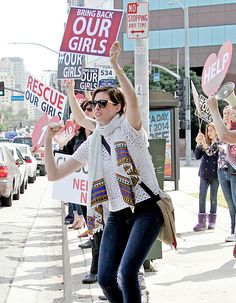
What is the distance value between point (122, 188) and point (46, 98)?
7.35 m

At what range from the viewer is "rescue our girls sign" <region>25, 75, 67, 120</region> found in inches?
429

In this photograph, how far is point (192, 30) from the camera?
67.3 m

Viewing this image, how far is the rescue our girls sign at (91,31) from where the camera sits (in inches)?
316

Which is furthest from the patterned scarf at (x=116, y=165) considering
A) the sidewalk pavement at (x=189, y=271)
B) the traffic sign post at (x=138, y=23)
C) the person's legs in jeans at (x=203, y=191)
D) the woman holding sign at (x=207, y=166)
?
the person's legs in jeans at (x=203, y=191)

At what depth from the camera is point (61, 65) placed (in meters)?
9.24

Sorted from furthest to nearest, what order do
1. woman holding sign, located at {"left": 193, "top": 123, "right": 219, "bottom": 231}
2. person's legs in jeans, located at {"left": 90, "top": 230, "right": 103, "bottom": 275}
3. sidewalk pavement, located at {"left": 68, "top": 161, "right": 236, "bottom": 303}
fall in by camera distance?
woman holding sign, located at {"left": 193, "top": 123, "right": 219, "bottom": 231} < person's legs in jeans, located at {"left": 90, "top": 230, "right": 103, "bottom": 275} < sidewalk pavement, located at {"left": 68, "top": 161, "right": 236, "bottom": 303}

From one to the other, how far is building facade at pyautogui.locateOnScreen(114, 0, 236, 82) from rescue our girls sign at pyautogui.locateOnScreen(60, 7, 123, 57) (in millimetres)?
58408

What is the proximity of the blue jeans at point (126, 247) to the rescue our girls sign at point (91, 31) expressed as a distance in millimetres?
4179

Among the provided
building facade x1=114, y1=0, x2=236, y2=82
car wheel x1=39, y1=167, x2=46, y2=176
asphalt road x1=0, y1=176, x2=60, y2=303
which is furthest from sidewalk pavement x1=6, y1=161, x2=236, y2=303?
building facade x1=114, y1=0, x2=236, y2=82

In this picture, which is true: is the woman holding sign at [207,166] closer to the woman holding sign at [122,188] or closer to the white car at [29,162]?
the woman holding sign at [122,188]

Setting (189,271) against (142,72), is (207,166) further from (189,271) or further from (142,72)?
(189,271)

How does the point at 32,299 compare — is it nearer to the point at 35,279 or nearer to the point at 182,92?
the point at 35,279

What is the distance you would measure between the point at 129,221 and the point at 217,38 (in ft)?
211

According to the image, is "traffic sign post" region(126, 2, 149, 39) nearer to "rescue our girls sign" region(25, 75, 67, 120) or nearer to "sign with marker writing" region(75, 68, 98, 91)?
"rescue our girls sign" region(25, 75, 67, 120)
